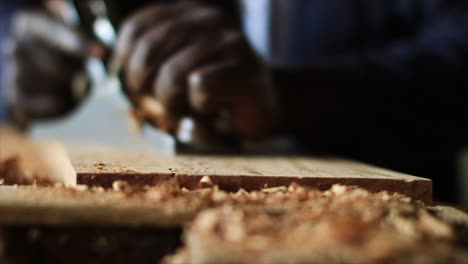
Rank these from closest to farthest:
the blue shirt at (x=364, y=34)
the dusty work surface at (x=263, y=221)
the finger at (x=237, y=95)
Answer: the dusty work surface at (x=263, y=221)
the finger at (x=237, y=95)
the blue shirt at (x=364, y=34)

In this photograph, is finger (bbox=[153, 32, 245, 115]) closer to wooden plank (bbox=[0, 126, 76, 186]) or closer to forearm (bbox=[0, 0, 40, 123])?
wooden plank (bbox=[0, 126, 76, 186])

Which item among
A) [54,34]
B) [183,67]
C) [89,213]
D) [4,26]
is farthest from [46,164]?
[4,26]

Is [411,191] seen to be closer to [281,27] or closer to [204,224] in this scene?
[204,224]

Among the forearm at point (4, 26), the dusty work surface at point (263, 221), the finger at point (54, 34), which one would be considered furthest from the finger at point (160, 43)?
the forearm at point (4, 26)

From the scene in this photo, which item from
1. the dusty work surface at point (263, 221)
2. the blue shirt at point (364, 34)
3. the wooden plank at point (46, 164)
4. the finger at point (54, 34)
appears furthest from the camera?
the blue shirt at point (364, 34)

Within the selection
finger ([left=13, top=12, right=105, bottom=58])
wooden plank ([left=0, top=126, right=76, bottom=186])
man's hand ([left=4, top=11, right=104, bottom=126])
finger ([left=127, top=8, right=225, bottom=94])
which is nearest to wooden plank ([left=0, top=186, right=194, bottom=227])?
wooden plank ([left=0, top=126, right=76, bottom=186])

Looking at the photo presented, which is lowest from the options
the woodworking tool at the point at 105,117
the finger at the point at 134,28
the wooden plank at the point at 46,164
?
the wooden plank at the point at 46,164

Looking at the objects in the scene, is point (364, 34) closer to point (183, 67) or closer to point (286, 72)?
point (286, 72)

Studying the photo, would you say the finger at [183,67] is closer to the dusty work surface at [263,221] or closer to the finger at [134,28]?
the finger at [134,28]
